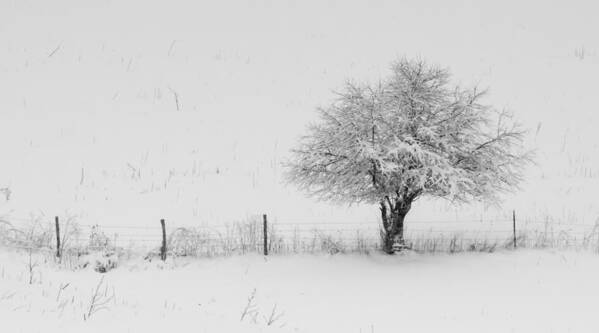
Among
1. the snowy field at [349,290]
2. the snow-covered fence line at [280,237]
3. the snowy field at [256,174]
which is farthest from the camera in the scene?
the snow-covered fence line at [280,237]

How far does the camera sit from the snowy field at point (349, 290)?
12.1m

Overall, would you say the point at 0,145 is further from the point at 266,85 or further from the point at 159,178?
the point at 266,85

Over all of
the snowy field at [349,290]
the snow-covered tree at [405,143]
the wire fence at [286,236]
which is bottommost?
the snowy field at [349,290]

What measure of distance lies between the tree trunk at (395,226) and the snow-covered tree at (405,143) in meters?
0.27

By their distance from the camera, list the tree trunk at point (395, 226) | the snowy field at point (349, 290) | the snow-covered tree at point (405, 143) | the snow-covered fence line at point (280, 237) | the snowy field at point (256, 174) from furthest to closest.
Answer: the snow-covered fence line at point (280, 237) → the tree trunk at point (395, 226) → the snow-covered tree at point (405, 143) → the snowy field at point (256, 174) → the snowy field at point (349, 290)

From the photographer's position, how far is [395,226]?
16703 millimetres

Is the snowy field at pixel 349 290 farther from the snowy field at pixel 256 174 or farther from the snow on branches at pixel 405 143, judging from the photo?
the snow on branches at pixel 405 143

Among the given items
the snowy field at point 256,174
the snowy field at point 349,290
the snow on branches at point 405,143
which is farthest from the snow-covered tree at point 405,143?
the snowy field at point 256,174

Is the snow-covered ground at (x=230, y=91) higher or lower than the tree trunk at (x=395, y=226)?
higher

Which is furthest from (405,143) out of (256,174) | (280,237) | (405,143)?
(256,174)

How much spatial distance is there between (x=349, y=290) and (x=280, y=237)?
13.7ft

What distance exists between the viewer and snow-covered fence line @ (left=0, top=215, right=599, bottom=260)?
674 inches

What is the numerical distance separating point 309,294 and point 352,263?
7.52 feet

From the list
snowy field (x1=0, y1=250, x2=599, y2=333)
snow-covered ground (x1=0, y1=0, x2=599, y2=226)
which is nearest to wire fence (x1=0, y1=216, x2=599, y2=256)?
snowy field (x1=0, y1=250, x2=599, y2=333)
